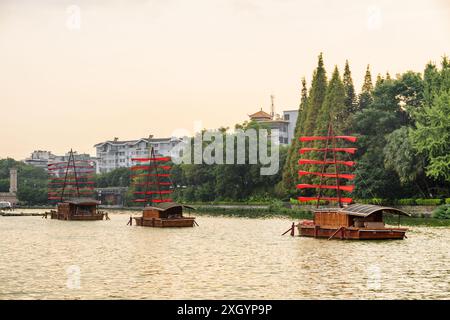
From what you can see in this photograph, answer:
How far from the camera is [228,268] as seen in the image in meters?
34.5

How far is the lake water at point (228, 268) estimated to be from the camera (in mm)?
26375

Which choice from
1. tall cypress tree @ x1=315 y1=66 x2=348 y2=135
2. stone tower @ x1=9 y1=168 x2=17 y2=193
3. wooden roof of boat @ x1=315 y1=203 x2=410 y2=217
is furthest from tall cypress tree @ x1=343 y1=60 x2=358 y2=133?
stone tower @ x1=9 y1=168 x2=17 y2=193

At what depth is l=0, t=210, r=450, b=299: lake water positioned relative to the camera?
26375 mm

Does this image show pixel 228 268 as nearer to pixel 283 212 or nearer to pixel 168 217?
pixel 168 217

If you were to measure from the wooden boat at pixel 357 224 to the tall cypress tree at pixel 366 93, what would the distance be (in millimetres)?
54392

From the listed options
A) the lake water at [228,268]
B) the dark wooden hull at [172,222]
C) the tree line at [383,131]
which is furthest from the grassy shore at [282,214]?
the dark wooden hull at [172,222]

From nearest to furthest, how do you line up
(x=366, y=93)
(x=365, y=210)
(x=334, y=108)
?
1. (x=365, y=210)
2. (x=334, y=108)
3. (x=366, y=93)

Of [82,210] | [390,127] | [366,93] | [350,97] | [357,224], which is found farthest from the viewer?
[366,93]

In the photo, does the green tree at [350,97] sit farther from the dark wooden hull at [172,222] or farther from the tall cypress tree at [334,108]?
the dark wooden hull at [172,222]

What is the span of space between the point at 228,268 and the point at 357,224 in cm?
1936

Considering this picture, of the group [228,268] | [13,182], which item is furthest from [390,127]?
[13,182]

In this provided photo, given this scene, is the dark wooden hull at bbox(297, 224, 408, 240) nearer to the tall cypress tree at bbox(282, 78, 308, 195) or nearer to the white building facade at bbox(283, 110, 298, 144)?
the tall cypress tree at bbox(282, 78, 308, 195)
